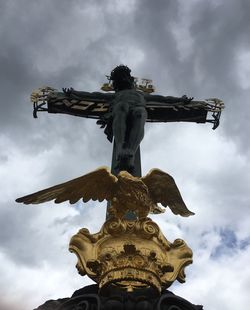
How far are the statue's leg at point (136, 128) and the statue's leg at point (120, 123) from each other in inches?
4.0

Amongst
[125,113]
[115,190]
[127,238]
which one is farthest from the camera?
[125,113]

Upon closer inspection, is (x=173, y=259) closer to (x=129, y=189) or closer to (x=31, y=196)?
(x=129, y=189)

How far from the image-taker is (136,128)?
9.23m

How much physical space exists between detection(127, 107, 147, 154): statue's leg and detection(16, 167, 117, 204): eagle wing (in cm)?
150

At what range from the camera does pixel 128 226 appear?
732 centimetres

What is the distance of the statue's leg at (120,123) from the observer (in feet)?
30.0

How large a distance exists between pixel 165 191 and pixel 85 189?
1.08 m

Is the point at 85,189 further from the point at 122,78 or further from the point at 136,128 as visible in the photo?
the point at 122,78

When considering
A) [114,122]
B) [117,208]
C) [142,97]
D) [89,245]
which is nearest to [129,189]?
[117,208]

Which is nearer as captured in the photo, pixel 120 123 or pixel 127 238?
pixel 127 238

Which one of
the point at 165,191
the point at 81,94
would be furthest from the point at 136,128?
the point at 81,94

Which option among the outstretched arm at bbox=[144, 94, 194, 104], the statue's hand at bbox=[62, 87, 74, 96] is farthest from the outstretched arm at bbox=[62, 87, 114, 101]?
the outstretched arm at bbox=[144, 94, 194, 104]

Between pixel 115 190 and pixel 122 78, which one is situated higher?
pixel 122 78

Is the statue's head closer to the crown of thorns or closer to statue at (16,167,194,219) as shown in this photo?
the crown of thorns
